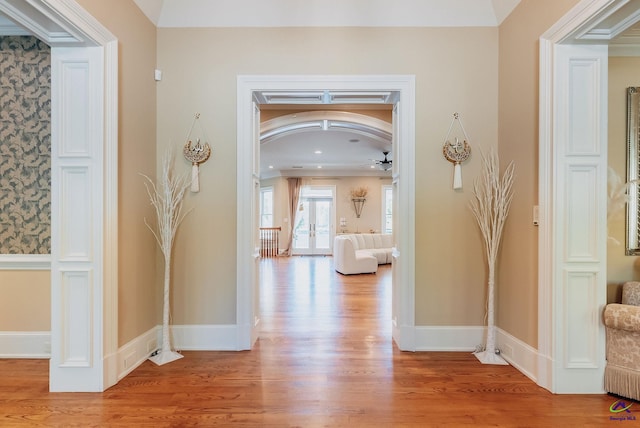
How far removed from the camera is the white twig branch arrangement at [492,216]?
2.71 meters

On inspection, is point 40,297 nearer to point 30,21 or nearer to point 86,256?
point 86,256

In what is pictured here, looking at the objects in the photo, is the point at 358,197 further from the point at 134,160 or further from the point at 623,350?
the point at 623,350

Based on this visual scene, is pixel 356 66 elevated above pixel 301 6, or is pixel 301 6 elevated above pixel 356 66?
pixel 301 6

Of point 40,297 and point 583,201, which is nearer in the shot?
point 583,201

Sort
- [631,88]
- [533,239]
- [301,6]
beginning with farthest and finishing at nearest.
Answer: [301,6] → [631,88] → [533,239]

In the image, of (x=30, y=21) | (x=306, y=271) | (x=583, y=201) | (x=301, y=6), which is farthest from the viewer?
(x=306, y=271)

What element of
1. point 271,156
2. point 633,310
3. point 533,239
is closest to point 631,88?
point 533,239

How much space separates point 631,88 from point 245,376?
3.91 metres

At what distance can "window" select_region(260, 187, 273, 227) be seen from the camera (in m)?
12.1

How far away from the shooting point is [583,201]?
7.39 feet

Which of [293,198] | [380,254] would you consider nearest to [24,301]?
[380,254]

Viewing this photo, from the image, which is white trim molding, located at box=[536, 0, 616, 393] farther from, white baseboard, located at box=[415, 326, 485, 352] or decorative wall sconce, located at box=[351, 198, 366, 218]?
decorative wall sconce, located at box=[351, 198, 366, 218]

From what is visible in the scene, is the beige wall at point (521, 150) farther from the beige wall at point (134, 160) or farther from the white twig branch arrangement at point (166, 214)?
the beige wall at point (134, 160)

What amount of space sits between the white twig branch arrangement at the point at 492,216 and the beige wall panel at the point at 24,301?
12.4 feet
